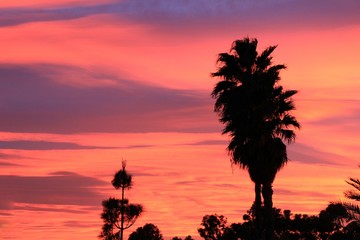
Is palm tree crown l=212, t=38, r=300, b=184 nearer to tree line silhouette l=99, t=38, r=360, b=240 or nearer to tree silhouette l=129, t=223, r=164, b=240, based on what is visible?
tree line silhouette l=99, t=38, r=360, b=240

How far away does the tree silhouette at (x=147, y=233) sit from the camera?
13462 cm

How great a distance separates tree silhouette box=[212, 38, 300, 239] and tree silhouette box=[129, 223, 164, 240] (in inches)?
3482

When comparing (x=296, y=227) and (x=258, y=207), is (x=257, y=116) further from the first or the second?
(x=296, y=227)

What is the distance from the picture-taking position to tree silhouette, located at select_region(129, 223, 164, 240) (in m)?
135

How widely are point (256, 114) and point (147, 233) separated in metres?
91.8

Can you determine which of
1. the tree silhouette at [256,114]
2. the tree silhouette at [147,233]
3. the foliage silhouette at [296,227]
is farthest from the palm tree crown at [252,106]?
the tree silhouette at [147,233]

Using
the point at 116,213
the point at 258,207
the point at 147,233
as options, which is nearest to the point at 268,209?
the point at 258,207

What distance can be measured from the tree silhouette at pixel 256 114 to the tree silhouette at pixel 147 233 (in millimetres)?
88452

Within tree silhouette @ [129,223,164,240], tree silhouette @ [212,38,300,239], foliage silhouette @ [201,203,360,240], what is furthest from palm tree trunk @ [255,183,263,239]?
tree silhouette @ [129,223,164,240]

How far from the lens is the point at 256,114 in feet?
155

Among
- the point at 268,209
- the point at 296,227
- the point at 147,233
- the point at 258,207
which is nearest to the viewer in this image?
the point at 268,209

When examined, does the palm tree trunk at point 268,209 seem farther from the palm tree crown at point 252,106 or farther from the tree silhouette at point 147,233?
the tree silhouette at point 147,233

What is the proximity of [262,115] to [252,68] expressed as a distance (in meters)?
3.43

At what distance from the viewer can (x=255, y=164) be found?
46.0 meters
